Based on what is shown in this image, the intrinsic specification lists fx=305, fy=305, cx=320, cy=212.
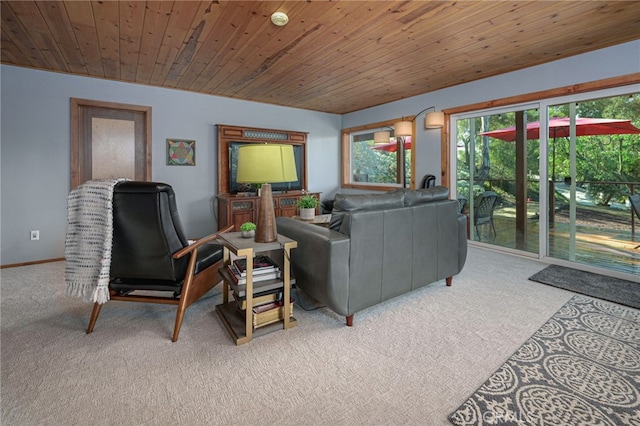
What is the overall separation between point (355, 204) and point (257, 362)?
1.19 metres

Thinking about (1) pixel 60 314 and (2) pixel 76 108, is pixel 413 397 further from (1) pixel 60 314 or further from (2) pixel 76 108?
(2) pixel 76 108

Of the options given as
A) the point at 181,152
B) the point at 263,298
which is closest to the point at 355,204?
the point at 263,298

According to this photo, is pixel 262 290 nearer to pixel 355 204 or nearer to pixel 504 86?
pixel 355 204

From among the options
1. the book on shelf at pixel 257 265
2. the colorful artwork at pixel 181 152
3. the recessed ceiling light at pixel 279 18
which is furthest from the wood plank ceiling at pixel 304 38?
the book on shelf at pixel 257 265

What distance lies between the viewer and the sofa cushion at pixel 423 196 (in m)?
2.51

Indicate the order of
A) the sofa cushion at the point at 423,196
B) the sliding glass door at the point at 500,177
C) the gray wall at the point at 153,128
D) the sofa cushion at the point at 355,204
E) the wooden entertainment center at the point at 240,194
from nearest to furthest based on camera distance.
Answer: the sofa cushion at the point at 355,204
the sofa cushion at the point at 423,196
the gray wall at the point at 153,128
the sliding glass door at the point at 500,177
the wooden entertainment center at the point at 240,194

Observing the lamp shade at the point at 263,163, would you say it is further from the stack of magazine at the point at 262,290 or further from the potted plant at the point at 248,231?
the stack of magazine at the point at 262,290

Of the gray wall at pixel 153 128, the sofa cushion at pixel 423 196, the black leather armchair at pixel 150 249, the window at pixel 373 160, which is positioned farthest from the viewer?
the window at pixel 373 160

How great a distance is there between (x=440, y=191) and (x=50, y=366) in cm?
302

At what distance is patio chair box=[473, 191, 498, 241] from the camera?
14.1 ft

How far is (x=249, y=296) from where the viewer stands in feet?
6.52

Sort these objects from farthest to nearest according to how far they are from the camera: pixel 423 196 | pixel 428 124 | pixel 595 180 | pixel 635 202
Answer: pixel 428 124, pixel 595 180, pixel 635 202, pixel 423 196

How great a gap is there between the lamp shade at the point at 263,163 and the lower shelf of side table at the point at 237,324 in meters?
0.99

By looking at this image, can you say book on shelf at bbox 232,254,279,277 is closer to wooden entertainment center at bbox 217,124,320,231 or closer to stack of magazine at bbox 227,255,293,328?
stack of magazine at bbox 227,255,293,328
